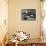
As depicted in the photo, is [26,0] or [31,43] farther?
[26,0]

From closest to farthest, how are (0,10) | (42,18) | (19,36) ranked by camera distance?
(19,36)
(0,10)
(42,18)

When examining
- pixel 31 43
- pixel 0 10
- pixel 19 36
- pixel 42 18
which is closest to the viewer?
pixel 31 43

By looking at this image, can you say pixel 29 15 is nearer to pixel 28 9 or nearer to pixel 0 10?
pixel 28 9

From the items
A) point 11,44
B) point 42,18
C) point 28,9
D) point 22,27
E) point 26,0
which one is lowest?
point 11,44

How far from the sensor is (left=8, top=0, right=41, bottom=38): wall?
4.67 meters

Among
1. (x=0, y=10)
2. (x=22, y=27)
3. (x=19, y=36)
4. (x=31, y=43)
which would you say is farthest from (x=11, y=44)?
(x=22, y=27)

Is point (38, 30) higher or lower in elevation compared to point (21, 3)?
lower

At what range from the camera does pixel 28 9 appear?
4.69 m

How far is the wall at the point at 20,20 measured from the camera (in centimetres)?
467

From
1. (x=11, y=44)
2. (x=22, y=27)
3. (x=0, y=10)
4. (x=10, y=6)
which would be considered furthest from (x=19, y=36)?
(x=10, y=6)

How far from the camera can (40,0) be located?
15.0ft

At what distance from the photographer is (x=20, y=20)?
185 inches

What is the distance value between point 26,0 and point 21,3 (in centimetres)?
19

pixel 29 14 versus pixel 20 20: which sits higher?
pixel 29 14
